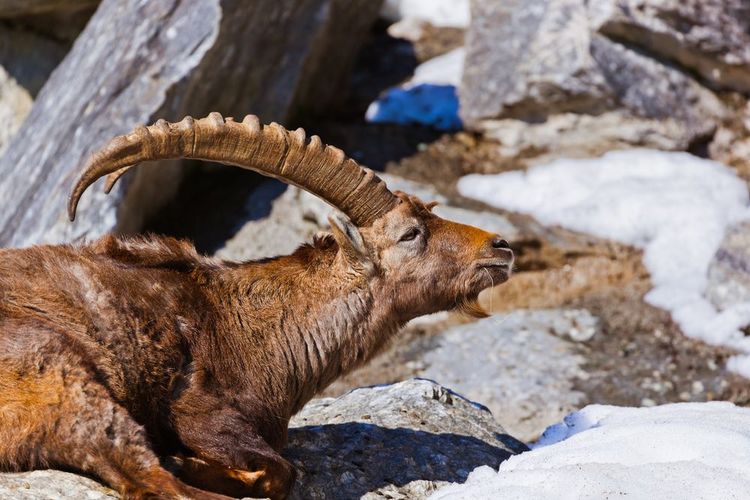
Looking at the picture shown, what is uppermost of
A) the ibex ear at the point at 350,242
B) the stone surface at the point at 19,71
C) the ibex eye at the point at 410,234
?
the stone surface at the point at 19,71

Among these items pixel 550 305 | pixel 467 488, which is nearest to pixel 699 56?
pixel 550 305

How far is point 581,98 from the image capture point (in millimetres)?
15180

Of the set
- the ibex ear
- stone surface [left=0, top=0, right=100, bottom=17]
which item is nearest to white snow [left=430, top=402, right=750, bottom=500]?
the ibex ear

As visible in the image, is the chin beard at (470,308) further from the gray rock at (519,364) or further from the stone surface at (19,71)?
the stone surface at (19,71)

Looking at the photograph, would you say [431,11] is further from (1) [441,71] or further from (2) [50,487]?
(2) [50,487]

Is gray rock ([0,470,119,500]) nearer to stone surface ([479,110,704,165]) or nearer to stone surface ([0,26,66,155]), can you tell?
stone surface ([479,110,704,165])

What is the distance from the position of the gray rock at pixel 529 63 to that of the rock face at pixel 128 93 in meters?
3.05

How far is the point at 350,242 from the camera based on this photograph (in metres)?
6.82

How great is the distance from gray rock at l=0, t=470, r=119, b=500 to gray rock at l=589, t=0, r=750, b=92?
1095 cm

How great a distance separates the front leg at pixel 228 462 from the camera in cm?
598

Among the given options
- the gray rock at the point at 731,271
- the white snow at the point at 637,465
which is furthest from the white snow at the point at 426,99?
the white snow at the point at 637,465

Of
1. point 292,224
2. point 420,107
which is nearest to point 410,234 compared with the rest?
point 292,224

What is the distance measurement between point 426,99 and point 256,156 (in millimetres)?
10776

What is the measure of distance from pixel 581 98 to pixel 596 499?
10.1m
